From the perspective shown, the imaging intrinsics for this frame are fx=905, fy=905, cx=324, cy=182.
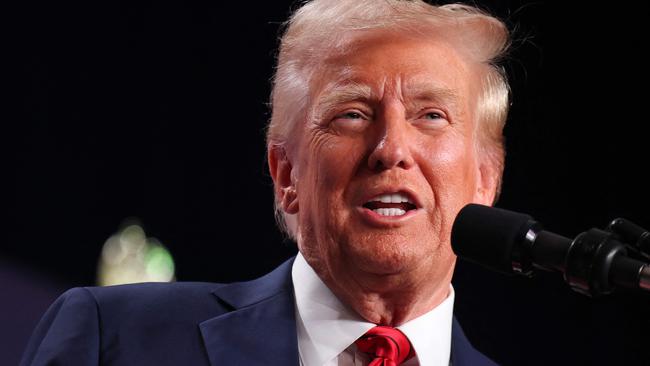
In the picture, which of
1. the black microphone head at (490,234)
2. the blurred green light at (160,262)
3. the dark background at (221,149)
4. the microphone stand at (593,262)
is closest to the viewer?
the microphone stand at (593,262)

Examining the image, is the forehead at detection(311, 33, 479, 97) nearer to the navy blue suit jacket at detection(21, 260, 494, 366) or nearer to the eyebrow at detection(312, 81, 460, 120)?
the eyebrow at detection(312, 81, 460, 120)

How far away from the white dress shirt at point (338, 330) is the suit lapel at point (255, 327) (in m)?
0.04

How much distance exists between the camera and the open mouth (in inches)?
72.2

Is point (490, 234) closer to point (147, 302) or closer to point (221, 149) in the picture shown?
point (147, 302)

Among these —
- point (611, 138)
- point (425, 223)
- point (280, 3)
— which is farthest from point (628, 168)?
point (425, 223)

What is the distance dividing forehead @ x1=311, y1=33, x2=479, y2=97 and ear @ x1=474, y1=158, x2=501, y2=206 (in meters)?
0.20

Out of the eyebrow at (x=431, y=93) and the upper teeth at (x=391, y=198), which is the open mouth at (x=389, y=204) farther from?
the eyebrow at (x=431, y=93)

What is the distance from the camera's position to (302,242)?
2.01 m

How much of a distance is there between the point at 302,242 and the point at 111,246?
55.2 inches

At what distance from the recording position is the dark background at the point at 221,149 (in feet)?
10.1

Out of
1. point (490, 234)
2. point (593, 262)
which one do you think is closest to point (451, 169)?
point (490, 234)

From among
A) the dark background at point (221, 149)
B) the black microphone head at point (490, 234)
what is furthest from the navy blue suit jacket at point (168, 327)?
the dark background at point (221, 149)

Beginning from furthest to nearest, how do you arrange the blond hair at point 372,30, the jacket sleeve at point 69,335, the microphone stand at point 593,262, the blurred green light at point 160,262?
the blurred green light at point 160,262, the blond hair at point 372,30, the jacket sleeve at point 69,335, the microphone stand at point 593,262

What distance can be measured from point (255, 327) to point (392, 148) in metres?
0.48
